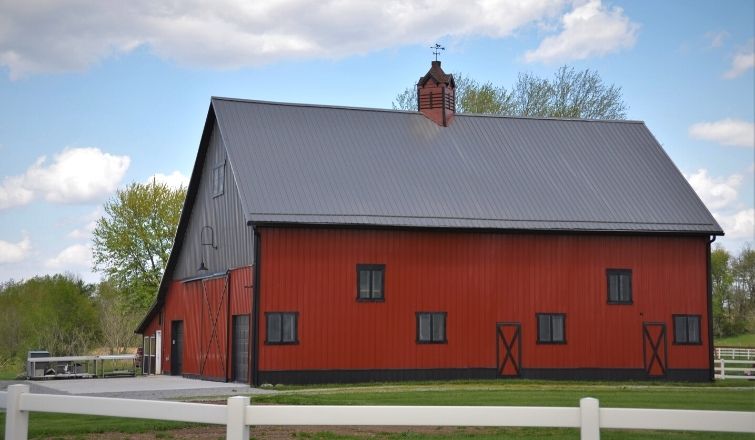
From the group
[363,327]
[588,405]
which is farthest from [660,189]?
[588,405]

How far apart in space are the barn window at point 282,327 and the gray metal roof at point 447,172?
2659 mm

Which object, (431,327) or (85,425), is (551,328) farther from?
(85,425)

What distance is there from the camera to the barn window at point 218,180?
103 feet

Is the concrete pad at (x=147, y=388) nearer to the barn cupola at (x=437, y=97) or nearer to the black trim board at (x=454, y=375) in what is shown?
the black trim board at (x=454, y=375)

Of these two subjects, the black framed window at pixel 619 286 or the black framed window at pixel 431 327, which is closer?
the black framed window at pixel 431 327

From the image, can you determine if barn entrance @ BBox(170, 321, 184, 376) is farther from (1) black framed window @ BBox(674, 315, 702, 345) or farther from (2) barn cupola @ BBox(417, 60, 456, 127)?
→ (1) black framed window @ BBox(674, 315, 702, 345)

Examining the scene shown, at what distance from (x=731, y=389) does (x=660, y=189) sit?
7880 millimetres

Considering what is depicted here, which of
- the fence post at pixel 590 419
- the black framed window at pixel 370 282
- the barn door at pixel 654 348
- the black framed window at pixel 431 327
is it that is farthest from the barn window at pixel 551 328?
the fence post at pixel 590 419

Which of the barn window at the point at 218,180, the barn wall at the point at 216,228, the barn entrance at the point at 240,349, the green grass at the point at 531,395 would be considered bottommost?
the green grass at the point at 531,395

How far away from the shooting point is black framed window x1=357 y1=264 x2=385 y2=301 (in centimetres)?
2861

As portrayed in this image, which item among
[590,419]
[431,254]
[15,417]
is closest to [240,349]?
[431,254]

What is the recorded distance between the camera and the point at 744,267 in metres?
81.7

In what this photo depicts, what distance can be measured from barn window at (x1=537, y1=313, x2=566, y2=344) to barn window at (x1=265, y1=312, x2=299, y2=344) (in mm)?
7482

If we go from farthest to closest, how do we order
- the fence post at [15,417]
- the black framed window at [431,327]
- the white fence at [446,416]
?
the black framed window at [431,327] < the fence post at [15,417] < the white fence at [446,416]
